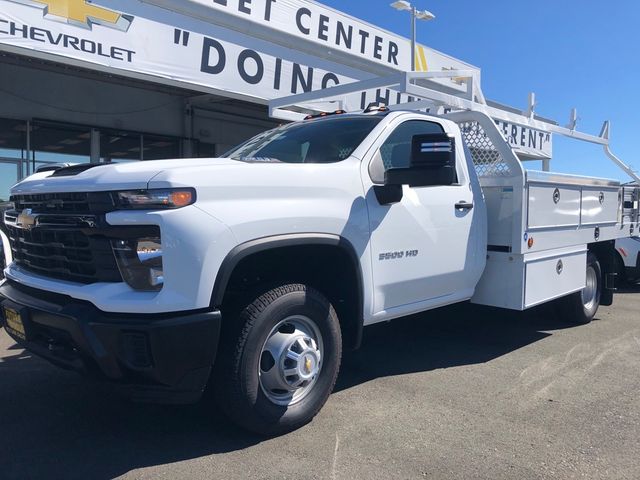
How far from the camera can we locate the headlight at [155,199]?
293cm

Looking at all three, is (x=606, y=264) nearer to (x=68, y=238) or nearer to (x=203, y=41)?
(x=68, y=238)

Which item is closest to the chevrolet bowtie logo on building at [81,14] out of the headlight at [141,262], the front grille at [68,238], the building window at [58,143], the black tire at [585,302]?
the building window at [58,143]

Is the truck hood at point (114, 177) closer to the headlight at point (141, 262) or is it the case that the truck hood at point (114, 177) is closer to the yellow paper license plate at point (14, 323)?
the headlight at point (141, 262)

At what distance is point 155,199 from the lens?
293cm

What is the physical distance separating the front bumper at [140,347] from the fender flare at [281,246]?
6.3 inches

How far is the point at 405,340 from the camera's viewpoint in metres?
5.95

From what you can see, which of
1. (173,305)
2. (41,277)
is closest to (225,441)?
(173,305)

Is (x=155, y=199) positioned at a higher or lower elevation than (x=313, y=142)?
lower

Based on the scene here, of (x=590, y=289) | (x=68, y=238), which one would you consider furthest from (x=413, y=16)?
(x=68, y=238)

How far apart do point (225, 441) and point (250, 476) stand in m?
0.46

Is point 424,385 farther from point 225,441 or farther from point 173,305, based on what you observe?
point 173,305

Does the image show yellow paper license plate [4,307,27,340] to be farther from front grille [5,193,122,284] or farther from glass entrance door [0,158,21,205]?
glass entrance door [0,158,21,205]

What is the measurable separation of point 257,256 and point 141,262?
2.41 feet

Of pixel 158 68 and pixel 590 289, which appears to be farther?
pixel 158 68
